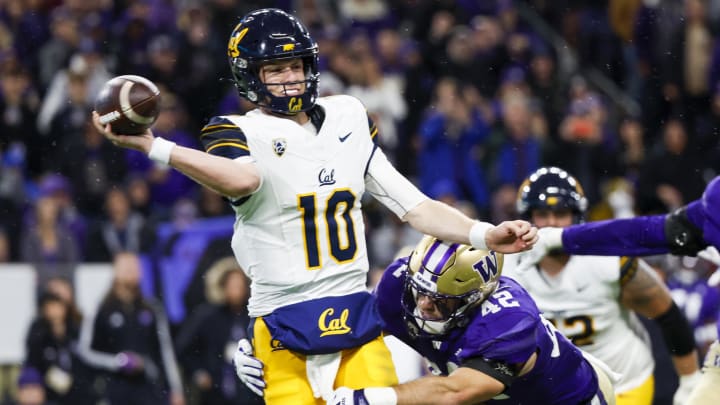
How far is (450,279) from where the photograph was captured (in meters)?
5.24

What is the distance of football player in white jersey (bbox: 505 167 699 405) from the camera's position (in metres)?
6.74

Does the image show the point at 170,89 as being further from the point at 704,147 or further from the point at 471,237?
the point at 471,237

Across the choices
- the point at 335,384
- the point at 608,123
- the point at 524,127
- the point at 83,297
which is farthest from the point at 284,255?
the point at 608,123

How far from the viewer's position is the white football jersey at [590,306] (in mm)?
6750

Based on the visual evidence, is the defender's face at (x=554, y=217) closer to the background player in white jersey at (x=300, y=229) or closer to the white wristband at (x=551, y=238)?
the white wristband at (x=551, y=238)

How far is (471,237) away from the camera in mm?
5160

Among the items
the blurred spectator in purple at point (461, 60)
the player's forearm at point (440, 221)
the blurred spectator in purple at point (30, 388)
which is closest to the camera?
the player's forearm at point (440, 221)

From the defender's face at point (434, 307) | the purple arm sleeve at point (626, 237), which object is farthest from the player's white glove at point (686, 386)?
the defender's face at point (434, 307)

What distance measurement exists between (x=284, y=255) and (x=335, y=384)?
1.68 ft

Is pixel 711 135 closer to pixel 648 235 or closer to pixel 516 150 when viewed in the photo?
pixel 516 150

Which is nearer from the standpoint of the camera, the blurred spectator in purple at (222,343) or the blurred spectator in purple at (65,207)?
the blurred spectator in purple at (222,343)

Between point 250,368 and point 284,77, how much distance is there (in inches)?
43.2

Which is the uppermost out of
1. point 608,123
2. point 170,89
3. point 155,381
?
point 170,89

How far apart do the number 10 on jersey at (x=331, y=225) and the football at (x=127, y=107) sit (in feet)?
2.20
